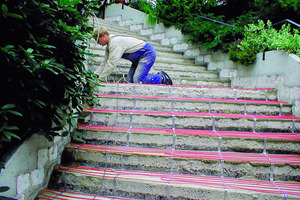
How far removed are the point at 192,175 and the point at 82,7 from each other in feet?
6.17

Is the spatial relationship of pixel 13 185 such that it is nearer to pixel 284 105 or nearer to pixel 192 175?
pixel 192 175

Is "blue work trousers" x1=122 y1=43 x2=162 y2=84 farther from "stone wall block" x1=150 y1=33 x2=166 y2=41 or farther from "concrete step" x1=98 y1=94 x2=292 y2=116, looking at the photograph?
"stone wall block" x1=150 y1=33 x2=166 y2=41

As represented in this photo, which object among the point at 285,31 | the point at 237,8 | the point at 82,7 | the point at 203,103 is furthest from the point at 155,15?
the point at 82,7

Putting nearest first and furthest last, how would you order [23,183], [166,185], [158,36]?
[23,183], [166,185], [158,36]

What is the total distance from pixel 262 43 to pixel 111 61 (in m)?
2.64

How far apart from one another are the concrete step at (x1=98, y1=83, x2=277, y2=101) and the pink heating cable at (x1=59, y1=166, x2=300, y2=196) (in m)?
1.37

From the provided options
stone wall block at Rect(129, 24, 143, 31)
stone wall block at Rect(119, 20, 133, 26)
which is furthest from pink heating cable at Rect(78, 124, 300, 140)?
stone wall block at Rect(119, 20, 133, 26)

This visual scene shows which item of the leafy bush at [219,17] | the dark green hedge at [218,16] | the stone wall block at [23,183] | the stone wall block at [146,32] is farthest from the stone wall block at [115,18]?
the stone wall block at [23,183]

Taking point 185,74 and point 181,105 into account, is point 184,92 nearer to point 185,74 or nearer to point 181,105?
point 181,105

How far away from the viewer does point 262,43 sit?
3717 mm

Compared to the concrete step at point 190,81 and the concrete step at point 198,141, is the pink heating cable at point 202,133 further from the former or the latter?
the concrete step at point 190,81

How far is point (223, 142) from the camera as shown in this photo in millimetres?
2311

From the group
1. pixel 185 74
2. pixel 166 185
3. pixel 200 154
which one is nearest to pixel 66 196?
pixel 166 185

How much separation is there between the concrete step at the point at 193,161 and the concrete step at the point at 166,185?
7cm
